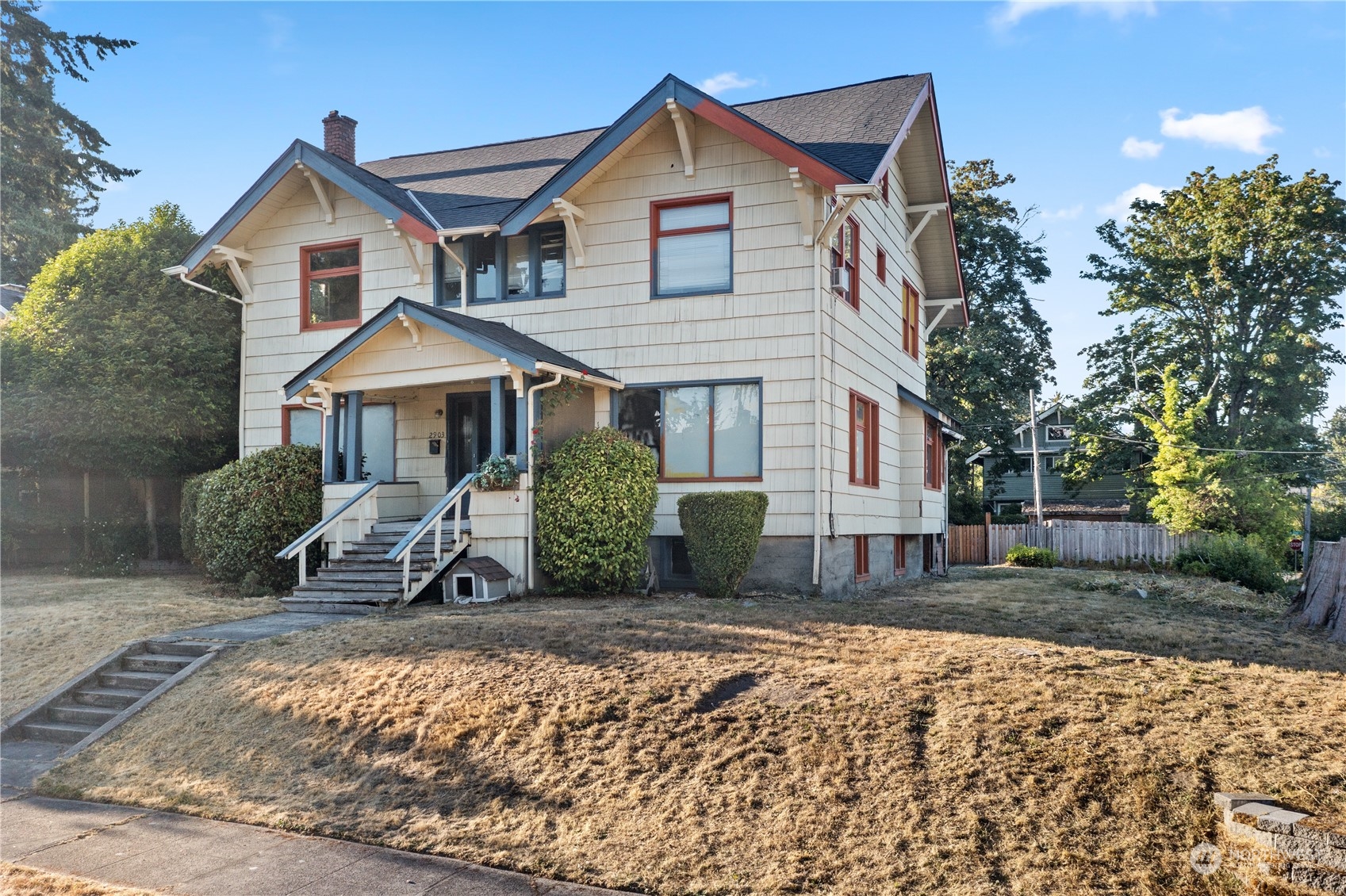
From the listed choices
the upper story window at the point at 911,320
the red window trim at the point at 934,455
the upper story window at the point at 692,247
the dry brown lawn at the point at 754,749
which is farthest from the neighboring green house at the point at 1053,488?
the dry brown lawn at the point at 754,749

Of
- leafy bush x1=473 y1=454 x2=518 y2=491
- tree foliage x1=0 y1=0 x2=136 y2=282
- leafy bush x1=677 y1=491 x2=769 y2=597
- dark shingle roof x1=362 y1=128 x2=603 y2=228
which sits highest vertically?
tree foliage x1=0 y1=0 x2=136 y2=282

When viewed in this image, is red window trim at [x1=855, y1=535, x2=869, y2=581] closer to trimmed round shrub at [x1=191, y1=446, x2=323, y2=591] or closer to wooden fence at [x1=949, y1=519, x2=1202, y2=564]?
trimmed round shrub at [x1=191, y1=446, x2=323, y2=591]

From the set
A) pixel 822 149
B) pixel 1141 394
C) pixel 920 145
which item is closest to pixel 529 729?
pixel 822 149

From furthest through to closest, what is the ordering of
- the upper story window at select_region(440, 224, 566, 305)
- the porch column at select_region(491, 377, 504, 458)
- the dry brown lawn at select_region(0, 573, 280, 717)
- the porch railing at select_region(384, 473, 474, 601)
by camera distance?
the upper story window at select_region(440, 224, 566, 305), the porch column at select_region(491, 377, 504, 458), the porch railing at select_region(384, 473, 474, 601), the dry brown lawn at select_region(0, 573, 280, 717)

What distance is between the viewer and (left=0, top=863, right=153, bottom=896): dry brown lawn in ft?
19.0

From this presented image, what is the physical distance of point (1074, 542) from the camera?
31875 millimetres

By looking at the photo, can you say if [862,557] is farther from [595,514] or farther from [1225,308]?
[1225,308]

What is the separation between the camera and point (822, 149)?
1555cm

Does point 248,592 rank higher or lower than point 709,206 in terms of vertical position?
lower

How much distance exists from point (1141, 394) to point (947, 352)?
1032cm

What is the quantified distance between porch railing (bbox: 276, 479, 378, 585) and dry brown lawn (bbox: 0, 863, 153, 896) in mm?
7768

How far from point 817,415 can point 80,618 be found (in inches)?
406

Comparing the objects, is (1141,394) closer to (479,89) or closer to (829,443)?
(829,443)

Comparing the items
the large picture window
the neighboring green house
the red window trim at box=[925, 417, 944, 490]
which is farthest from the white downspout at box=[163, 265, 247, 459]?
the neighboring green house
